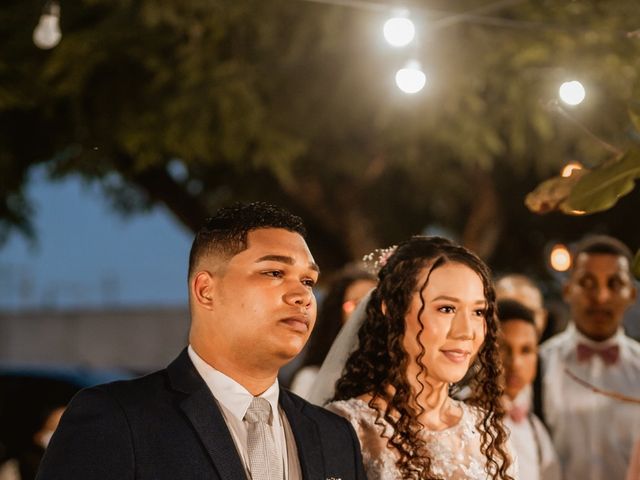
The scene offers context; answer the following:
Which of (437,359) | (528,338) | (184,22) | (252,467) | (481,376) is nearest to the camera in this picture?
(252,467)

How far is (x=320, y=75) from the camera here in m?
9.12

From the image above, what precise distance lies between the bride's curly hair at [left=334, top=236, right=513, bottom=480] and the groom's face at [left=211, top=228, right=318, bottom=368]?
0.64 m

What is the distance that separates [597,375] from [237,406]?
118 inches

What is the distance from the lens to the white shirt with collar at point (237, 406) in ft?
7.95

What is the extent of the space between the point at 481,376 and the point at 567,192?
625mm

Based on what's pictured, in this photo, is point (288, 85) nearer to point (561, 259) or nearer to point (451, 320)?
point (561, 259)

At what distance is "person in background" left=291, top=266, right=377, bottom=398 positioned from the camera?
14.8ft

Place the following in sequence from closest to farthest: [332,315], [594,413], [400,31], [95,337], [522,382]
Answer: [522,382] → [332,315] → [594,413] → [400,31] → [95,337]

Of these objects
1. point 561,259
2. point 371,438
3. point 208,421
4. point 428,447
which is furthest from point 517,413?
point 208,421

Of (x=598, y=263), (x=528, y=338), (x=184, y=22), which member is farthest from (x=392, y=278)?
(x=184, y=22)

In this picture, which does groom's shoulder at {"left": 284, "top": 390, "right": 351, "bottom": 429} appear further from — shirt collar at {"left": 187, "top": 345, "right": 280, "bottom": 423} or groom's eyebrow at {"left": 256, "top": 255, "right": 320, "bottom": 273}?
groom's eyebrow at {"left": 256, "top": 255, "right": 320, "bottom": 273}

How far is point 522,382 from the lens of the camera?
4.42 meters

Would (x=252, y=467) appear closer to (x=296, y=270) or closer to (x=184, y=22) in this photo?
(x=296, y=270)

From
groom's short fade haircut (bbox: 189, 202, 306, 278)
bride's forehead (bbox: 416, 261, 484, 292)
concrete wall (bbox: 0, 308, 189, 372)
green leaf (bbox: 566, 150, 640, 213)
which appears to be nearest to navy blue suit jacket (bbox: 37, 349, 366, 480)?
groom's short fade haircut (bbox: 189, 202, 306, 278)
